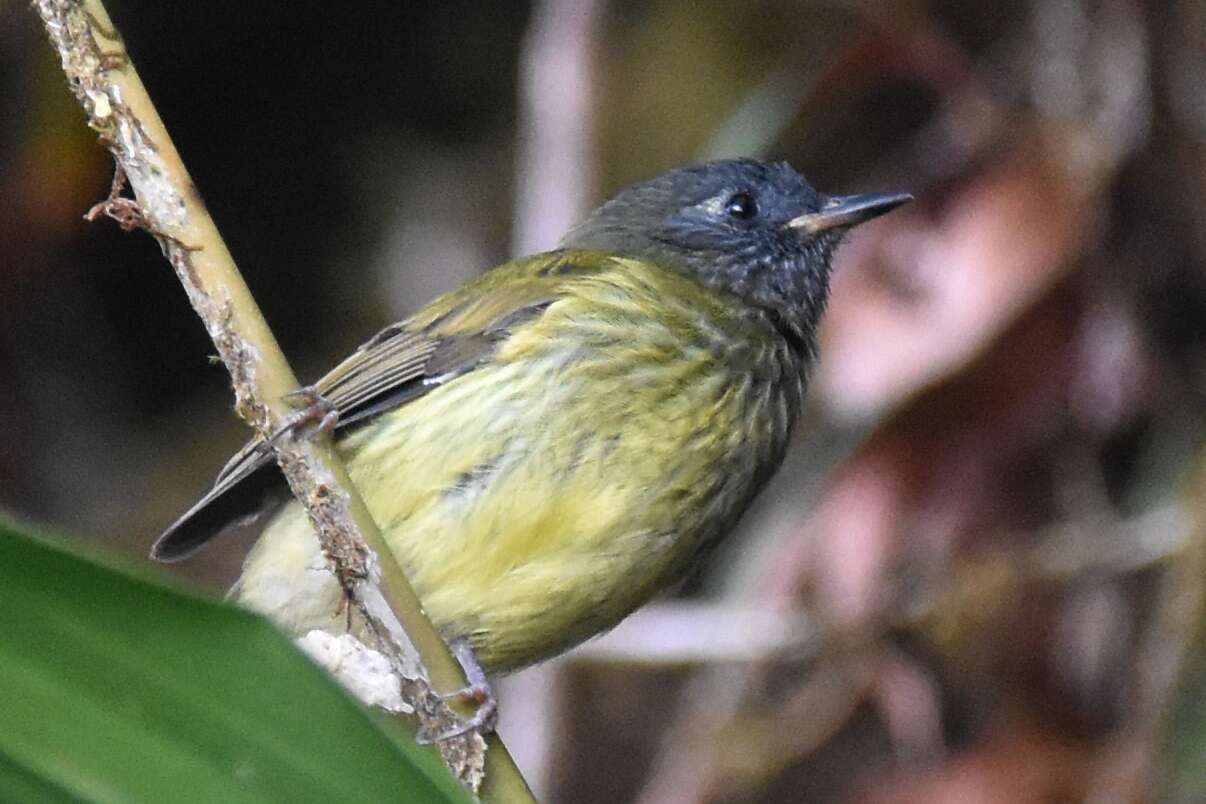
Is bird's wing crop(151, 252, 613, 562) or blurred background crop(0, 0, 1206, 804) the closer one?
bird's wing crop(151, 252, 613, 562)

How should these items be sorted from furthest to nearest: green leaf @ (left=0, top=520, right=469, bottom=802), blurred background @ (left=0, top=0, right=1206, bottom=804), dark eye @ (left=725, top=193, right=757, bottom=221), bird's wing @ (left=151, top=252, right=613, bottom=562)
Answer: blurred background @ (left=0, top=0, right=1206, bottom=804) → dark eye @ (left=725, top=193, right=757, bottom=221) → bird's wing @ (left=151, top=252, right=613, bottom=562) → green leaf @ (left=0, top=520, right=469, bottom=802)

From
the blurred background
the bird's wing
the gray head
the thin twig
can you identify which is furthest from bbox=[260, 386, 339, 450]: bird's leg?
the blurred background

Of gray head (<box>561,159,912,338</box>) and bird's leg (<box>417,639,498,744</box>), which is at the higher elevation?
gray head (<box>561,159,912,338</box>)

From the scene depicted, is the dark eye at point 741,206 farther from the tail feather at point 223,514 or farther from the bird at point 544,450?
the tail feather at point 223,514

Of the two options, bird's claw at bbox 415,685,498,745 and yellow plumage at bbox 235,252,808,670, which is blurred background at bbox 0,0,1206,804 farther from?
bird's claw at bbox 415,685,498,745

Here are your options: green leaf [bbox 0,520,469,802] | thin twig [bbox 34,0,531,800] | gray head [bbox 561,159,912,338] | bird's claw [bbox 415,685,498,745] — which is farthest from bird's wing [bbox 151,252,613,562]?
green leaf [bbox 0,520,469,802]

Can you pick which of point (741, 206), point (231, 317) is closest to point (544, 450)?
point (231, 317)

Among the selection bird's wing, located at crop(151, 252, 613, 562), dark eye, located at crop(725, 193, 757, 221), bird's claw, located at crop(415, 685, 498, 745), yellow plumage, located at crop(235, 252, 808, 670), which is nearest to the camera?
bird's claw, located at crop(415, 685, 498, 745)
